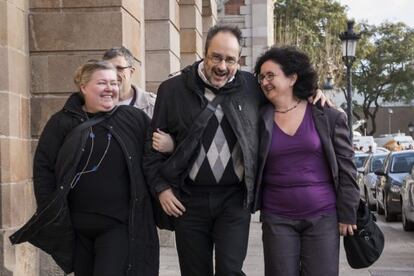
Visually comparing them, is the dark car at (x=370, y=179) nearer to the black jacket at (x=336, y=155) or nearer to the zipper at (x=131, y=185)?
the black jacket at (x=336, y=155)

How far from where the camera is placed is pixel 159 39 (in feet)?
37.6

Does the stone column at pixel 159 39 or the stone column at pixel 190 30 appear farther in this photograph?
the stone column at pixel 190 30

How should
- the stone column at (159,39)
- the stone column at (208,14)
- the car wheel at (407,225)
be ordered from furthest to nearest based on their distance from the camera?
1. the stone column at (208,14)
2. the car wheel at (407,225)
3. the stone column at (159,39)

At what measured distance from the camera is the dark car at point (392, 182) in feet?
53.4

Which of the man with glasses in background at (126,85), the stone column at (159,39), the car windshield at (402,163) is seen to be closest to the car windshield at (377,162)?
the car windshield at (402,163)

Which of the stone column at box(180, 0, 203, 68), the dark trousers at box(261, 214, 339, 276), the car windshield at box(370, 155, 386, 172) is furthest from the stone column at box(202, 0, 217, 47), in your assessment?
the dark trousers at box(261, 214, 339, 276)

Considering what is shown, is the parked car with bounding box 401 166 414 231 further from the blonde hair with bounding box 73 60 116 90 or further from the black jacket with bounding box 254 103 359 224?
the blonde hair with bounding box 73 60 116 90

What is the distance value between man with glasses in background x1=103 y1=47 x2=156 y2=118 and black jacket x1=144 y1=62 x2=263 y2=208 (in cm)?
76

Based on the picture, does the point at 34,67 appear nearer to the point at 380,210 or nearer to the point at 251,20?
the point at 380,210

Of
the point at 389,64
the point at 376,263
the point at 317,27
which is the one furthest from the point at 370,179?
the point at 389,64

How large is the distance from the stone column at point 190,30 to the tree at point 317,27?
30918 mm

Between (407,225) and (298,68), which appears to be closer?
(298,68)

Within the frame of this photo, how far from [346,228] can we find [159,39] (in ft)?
24.0

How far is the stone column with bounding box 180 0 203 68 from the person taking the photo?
43.3 feet
